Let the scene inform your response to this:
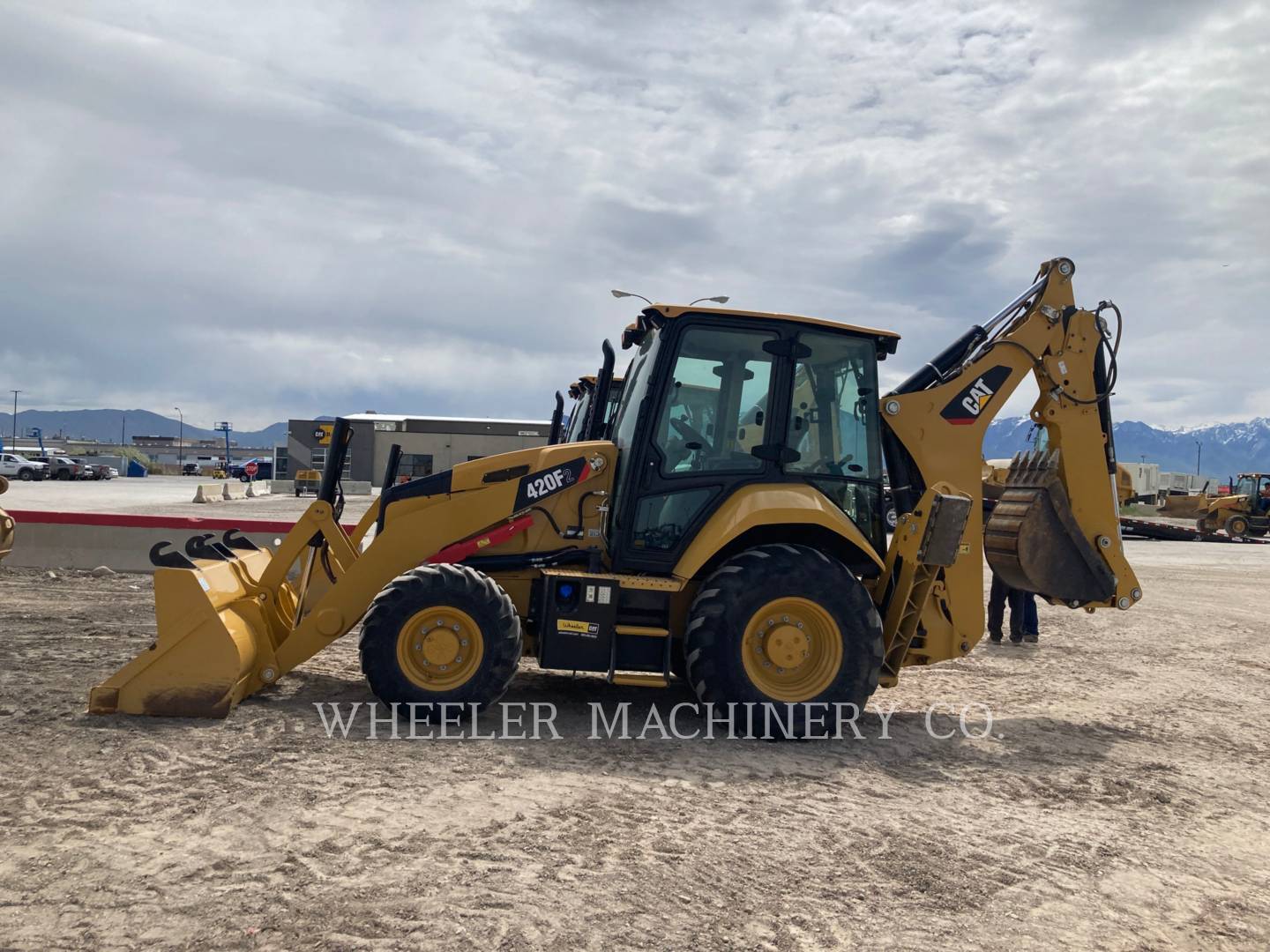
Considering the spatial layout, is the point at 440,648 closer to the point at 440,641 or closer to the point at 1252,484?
the point at 440,641

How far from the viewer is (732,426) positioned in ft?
20.6

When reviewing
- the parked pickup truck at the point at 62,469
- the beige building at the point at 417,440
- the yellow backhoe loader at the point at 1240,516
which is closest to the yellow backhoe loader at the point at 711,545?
the yellow backhoe loader at the point at 1240,516

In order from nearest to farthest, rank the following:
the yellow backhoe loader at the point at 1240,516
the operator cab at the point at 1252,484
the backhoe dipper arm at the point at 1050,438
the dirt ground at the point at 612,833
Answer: the dirt ground at the point at 612,833 → the backhoe dipper arm at the point at 1050,438 → the yellow backhoe loader at the point at 1240,516 → the operator cab at the point at 1252,484

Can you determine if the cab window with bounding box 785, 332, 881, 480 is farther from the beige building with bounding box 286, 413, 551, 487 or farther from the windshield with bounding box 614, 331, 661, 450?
the beige building with bounding box 286, 413, 551, 487

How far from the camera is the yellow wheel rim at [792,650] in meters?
5.85

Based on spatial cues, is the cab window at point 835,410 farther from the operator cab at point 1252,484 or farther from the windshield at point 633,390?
the operator cab at point 1252,484

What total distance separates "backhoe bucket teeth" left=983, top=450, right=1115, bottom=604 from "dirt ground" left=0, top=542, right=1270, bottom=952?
923mm

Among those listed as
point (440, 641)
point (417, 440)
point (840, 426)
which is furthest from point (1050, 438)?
point (417, 440)

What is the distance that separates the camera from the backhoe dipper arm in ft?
21.8

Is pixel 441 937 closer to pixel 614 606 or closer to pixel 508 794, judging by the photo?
pixel 508 794

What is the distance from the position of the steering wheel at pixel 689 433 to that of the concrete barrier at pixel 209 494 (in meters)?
29.5

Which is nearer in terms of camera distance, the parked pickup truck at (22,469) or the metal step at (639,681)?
the metal step at (639,681)

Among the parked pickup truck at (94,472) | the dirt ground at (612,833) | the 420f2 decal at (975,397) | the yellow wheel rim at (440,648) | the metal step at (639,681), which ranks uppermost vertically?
the 420f2 decal at (975,397)

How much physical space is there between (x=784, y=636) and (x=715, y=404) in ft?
4.94
